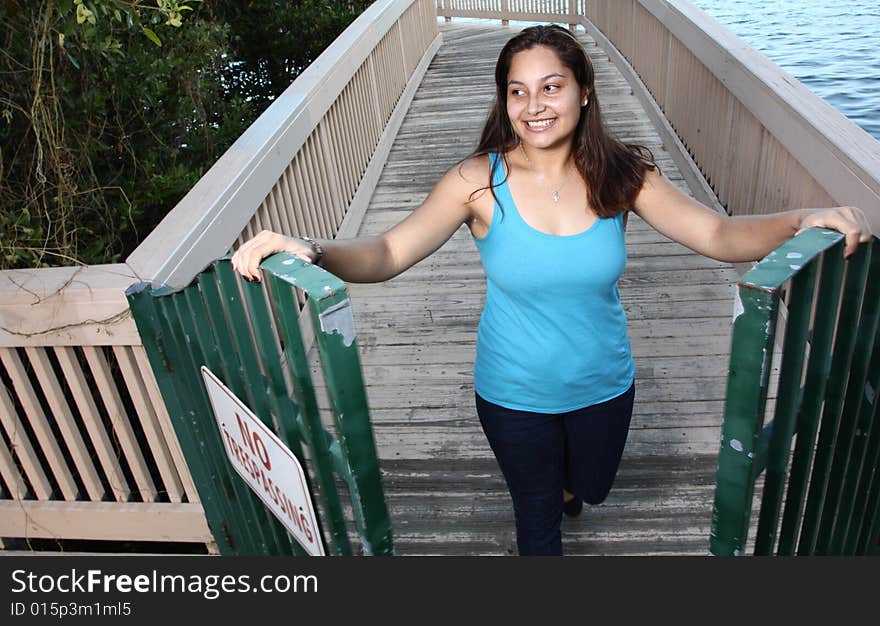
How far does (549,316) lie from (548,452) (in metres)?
0.39

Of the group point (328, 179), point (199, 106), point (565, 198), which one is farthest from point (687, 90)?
point (565, 198)

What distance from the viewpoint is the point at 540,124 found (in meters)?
1.94

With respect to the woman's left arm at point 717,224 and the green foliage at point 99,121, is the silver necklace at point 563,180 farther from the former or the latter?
the green foliage at point 99,121

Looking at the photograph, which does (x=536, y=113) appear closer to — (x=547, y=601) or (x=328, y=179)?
(x=547, y=601)

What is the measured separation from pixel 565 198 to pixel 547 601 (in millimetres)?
1024

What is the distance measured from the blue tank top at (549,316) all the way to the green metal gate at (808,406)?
24.2 inches

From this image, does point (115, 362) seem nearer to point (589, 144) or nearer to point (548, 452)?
point (548, 452)

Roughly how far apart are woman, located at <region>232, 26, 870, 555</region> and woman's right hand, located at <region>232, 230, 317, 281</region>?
18cm

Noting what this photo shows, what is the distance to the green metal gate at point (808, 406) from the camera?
111cm

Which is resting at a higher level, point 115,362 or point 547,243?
point 547,243

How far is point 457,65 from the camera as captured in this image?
9906 millimetres

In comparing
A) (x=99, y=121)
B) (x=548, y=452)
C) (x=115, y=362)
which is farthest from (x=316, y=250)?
(x=99, y=121)

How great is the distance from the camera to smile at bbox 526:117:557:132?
1938 millimetres

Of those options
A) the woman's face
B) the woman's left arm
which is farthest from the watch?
the woman's left arm
